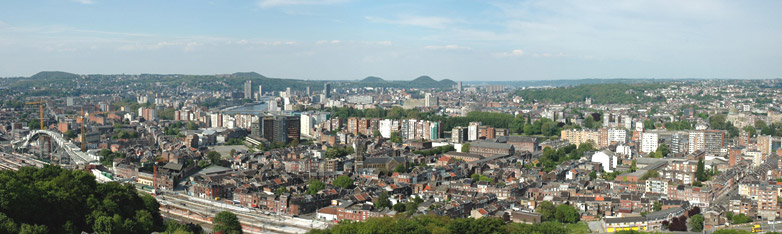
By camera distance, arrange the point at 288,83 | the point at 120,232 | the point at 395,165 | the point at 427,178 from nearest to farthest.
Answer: the point at 120,232 → the point at 427,178 → the point at 395,165 → the point at 288,83

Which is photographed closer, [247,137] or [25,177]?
[25,177]

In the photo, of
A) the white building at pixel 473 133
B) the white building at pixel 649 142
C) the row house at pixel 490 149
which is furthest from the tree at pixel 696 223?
the white building at pixel 473 133

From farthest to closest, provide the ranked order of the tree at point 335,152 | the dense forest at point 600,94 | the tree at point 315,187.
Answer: the dense forest at point 600,94 < the tree at point 335,152 < the tree at point 315,187

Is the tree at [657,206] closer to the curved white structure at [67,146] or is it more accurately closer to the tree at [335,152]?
the tree at [335,152]

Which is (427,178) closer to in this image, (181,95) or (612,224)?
(612,224)

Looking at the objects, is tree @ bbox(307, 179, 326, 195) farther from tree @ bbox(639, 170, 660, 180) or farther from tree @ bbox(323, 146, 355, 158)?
tree @ bbox(639, 170, 660, 180)

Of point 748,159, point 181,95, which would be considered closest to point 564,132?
point 748,159

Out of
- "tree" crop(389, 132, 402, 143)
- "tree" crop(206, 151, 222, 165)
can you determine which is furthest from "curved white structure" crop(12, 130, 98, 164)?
"tree" crop(389, 132, 402, 143)

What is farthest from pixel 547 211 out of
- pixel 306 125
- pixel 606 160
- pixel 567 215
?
pixel 306 125
